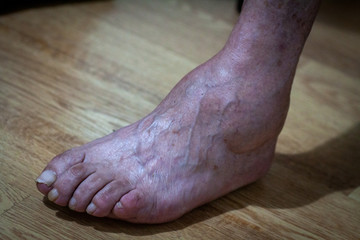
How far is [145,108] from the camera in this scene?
1.20 meters

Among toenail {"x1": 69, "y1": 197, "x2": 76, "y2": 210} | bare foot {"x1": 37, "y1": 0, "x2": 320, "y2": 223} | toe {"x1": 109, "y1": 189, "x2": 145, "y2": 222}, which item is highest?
bare foot {"x1": 37, "y1": 0, "x2": 320, "y2": 223}

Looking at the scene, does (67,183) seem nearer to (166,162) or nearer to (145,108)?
(166,162)

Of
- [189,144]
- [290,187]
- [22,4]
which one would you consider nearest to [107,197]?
[189,144]

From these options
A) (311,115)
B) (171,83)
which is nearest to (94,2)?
(171,83)

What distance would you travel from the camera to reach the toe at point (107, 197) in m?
0.78

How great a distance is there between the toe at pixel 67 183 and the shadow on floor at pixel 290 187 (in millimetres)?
37

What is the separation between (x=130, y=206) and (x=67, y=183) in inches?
4.6

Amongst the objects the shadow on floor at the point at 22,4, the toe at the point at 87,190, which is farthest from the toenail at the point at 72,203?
the shadow on floor at the point at 22,4

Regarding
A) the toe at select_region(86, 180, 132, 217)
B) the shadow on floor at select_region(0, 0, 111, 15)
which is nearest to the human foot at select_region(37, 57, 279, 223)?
the toe at select_region(86, 180, 132, 217)

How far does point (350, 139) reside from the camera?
122 cm

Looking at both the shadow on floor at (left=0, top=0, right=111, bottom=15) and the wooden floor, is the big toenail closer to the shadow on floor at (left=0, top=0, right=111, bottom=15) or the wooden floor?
the wooden floor

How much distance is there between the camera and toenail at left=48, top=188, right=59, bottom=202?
0.78 meters

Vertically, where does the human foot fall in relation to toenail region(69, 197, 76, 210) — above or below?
above

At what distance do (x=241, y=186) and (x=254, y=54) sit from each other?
28cm
